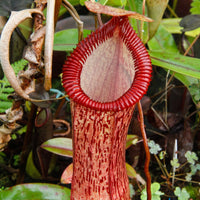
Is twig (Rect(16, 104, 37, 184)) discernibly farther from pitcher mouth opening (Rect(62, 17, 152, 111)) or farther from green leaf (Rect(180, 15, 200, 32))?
green leaf (Rect(180, 15, 200, 32))

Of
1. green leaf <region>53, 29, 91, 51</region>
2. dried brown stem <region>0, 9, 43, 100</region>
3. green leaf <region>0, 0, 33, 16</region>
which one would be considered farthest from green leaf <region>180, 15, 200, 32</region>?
dried brown stem <region>0, 9, 43, 100</region>

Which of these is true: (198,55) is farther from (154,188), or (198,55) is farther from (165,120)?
(154,188)

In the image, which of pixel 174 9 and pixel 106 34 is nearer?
pixel 106 34

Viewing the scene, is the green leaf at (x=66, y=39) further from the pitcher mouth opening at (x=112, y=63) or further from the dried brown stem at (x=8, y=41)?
the dried brown stem at (x=8, y=41)

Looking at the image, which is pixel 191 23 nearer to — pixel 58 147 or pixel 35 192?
pixel 58 147

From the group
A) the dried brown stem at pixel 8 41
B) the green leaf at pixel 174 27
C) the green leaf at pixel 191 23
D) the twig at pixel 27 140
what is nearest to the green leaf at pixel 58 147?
the twig at pixel 27 140

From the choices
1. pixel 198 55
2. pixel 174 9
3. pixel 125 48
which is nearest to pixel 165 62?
pixel 125 48

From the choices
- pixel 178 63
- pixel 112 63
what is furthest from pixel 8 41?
pixel 178 63
